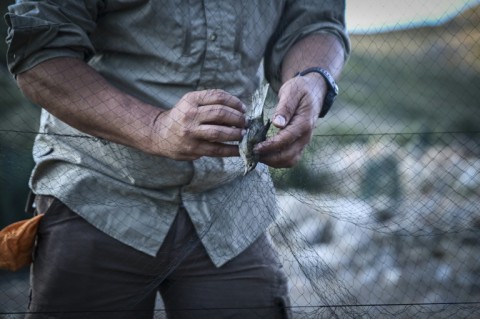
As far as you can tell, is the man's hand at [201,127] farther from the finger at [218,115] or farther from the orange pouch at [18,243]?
the orange pouch at [18,243]

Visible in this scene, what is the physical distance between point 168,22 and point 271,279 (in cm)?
59

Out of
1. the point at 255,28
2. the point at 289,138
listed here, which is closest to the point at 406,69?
the point at 255,28

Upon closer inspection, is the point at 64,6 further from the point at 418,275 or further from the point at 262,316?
the point at 418,275

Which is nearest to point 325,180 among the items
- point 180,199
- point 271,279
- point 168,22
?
point 271,279

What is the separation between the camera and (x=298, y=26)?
155cm

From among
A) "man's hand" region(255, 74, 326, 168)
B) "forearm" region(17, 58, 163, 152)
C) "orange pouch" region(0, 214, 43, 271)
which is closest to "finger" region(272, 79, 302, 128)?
"man's hand" region(255, 74, 326, 168)

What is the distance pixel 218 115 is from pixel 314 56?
1.39 feet

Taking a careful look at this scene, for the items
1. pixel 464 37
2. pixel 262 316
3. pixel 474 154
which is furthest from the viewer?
pixel 474 154

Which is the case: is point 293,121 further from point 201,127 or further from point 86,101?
point 86,101

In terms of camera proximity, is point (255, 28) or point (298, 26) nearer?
point (255, 28)

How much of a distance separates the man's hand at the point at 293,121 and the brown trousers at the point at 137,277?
0.26m

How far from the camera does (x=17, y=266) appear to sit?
1.41 m

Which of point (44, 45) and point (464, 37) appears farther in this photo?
point (464, 37)

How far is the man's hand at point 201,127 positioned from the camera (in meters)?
1.17
